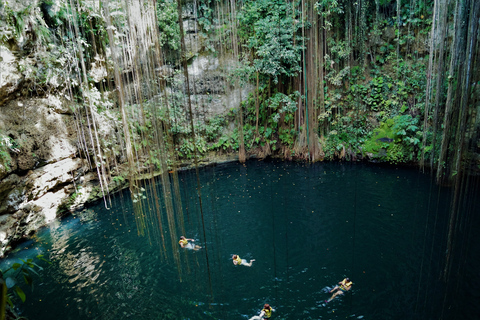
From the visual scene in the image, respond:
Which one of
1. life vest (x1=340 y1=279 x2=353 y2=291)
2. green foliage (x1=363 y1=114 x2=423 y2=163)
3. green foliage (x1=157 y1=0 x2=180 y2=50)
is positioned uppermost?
green foliage (x1=157 y1=0 x2=180 y2=50)

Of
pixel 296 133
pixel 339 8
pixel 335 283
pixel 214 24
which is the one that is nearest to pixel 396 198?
pixel 335 283

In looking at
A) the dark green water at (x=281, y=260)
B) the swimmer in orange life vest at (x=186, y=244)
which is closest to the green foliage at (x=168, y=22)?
the dark green water at (x=281, y=260)

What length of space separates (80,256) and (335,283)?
185 inches

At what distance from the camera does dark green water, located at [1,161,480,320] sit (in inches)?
162

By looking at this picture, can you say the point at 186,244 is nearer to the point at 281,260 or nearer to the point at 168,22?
the point at 281,260

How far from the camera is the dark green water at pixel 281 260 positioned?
4.11m

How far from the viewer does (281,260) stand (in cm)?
508

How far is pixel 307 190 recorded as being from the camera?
7.72 m

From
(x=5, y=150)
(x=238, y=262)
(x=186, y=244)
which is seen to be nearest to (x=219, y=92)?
(x=186, y=244)

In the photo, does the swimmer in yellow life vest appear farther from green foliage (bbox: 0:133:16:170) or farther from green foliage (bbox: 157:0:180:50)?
green foliage (bbox: 157:0:180:50)

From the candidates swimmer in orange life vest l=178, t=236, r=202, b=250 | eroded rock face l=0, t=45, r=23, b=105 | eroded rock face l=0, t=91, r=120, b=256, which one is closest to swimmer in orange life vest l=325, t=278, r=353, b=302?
swimmer in orange life vest l=178, t=236, r=202, b=250

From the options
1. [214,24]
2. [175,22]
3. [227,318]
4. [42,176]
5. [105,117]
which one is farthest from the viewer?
[214,24]

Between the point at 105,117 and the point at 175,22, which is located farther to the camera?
the point at 175,22

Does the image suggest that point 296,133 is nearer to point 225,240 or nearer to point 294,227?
point 294,227
